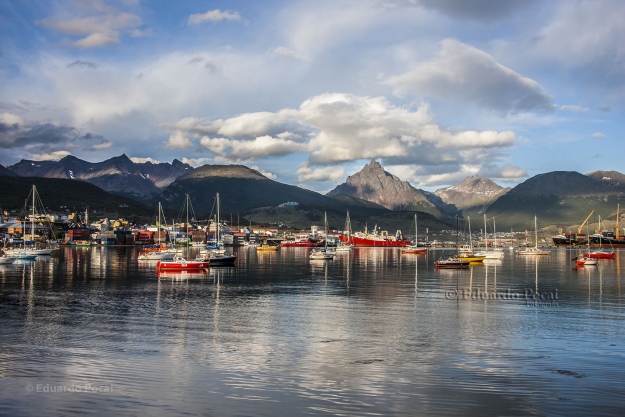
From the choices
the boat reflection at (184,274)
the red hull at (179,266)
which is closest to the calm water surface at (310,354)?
the boat reflection at (184,274)

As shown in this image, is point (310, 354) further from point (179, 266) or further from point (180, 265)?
point (180, 265)

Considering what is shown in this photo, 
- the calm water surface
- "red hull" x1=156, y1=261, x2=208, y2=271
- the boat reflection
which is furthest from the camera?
"red hull" x1=156, y1=261, x2=208, y2=271

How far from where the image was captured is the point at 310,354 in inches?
1188

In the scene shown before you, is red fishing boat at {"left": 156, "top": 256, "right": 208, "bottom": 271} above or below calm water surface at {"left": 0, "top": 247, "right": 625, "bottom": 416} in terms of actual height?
above

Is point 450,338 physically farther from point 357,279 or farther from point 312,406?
point 357,279

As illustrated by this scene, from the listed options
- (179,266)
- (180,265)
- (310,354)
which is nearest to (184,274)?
(179,266)

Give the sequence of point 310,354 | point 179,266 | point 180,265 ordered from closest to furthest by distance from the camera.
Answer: point 310,354 < point 179,266 < point 180,265

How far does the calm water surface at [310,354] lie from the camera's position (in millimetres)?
21391

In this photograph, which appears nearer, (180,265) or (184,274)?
(184,274)

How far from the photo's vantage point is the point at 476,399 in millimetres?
21750

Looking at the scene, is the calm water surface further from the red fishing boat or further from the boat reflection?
the red fishing boat

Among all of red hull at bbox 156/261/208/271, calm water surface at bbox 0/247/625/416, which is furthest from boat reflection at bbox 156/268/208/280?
calm water surface at bbox 0/247/625/416

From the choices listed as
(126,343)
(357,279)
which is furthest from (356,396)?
(357,279)

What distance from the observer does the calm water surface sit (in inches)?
842
